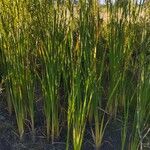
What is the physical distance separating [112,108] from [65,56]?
488 mm

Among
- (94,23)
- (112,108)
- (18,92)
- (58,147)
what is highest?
(94,23)

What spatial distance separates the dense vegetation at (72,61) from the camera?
6.89ft

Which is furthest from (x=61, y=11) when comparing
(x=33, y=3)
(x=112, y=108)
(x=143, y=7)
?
(x=112, y=108)

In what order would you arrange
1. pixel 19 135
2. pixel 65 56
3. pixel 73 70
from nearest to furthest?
pixel 73 70 < pixel 65 56 < pixel 19 135

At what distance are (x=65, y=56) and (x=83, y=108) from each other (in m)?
0.35

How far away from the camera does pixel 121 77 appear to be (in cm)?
232

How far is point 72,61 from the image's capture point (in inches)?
82.4

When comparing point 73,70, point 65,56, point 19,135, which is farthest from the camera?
point 19,135

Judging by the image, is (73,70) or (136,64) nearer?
(73,70)

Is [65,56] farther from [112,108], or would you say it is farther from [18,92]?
[112,108]

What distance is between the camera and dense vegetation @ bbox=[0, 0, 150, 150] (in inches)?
82.7

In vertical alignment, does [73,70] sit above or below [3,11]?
below

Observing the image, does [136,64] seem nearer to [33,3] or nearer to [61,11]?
[61,11]

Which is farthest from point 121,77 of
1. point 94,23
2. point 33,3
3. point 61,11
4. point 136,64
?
point 33,3
